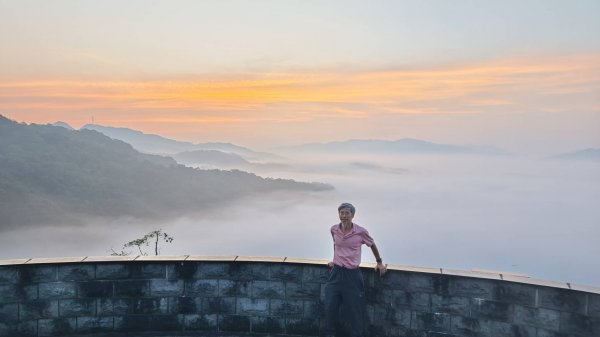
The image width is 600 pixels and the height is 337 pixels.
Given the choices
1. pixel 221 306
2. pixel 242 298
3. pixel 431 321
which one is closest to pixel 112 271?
pixel 221 306

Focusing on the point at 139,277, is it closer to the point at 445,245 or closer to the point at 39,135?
the point at 39,135

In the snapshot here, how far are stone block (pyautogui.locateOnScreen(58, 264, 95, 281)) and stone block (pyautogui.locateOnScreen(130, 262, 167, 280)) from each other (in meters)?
0.46

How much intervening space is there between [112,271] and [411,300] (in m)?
3.36

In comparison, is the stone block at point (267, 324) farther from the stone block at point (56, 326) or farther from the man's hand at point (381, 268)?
the stone block at point (56, 326)

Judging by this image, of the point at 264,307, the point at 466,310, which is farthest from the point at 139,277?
the point at 466,310

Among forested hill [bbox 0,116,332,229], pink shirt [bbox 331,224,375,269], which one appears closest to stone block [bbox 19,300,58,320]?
pink shirt [bbox 331,224,375,269]

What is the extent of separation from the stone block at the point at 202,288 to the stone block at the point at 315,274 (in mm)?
1037

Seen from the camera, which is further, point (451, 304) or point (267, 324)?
point (267, 324)

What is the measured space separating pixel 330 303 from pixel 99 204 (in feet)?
475

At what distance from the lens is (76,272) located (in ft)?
20.4

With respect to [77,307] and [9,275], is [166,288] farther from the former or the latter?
[9,275]

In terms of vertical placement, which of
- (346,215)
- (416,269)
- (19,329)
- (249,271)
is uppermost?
(346,215)

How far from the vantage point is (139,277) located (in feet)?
20.8

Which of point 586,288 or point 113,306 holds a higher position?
point 586,288
